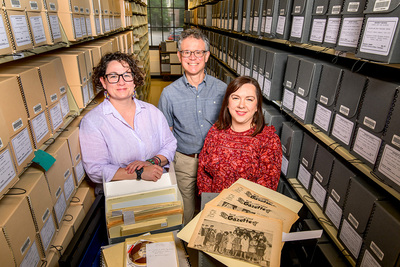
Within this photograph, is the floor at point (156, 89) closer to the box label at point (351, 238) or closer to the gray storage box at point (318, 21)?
the gray storage box at point (318, 21)

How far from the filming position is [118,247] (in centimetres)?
106

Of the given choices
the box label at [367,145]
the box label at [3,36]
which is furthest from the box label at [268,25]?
the box label at [3,36]

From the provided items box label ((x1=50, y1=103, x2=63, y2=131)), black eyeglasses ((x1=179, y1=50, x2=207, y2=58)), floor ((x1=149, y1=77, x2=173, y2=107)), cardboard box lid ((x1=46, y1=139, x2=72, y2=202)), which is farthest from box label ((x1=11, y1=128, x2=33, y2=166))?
floor ((x1=149, y1=77, x2=173, y2=107))

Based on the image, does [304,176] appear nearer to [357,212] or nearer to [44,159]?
[357,212]

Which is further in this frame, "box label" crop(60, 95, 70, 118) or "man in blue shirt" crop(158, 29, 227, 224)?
"man in blue shirt" crop(158, 29, 227, 224)

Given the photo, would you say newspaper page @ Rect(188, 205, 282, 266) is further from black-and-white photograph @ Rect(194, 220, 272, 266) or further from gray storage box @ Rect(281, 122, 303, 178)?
gray storage box @ Rect(281, 122, 303, 178)

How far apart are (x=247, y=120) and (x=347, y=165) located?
595 mm

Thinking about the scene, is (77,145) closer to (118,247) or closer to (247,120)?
(118,247)

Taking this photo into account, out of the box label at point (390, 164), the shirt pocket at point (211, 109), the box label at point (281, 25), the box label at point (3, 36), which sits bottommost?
the shirt pocket at point (211, 109)

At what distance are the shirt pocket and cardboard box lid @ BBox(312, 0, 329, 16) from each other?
86cm

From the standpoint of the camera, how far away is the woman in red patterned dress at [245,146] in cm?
151

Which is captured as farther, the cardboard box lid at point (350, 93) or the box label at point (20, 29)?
the cardboard box lid at point (350, 93)

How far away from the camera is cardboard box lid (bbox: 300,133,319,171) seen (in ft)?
5.35

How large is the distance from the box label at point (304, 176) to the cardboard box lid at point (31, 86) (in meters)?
1.62
